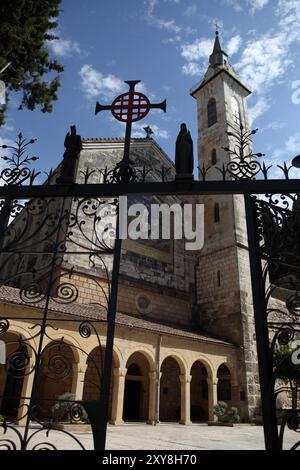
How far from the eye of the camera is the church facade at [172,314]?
45.0 feet

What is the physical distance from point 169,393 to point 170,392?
0.29 feet

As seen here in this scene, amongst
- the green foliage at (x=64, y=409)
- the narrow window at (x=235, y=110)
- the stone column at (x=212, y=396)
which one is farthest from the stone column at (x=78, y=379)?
the narrow window at (x=235, y=110)

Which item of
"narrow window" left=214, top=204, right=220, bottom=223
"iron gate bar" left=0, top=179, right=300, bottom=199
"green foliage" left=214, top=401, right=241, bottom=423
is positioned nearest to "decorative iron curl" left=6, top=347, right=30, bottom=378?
"iron gate bar" left=0, top=179, right=300, bottom=199

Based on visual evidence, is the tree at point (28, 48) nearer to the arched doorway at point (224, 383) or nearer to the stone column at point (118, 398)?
the stone column at point (118, 398)

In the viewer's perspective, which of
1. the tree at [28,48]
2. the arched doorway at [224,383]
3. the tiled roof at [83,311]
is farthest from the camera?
the arched doorway at [224,383]

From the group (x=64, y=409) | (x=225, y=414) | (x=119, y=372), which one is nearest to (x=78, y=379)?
(x=119, y=372)

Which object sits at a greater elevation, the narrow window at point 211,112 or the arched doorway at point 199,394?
the narrow window at point 211,112

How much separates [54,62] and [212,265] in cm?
1550

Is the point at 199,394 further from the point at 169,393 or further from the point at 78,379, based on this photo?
the point at 78,379

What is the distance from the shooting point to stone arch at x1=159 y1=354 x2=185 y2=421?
17.4 metres

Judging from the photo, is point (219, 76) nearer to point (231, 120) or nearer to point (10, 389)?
point (231, 120)

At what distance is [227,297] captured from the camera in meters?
19.9

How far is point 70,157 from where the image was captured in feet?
13.7

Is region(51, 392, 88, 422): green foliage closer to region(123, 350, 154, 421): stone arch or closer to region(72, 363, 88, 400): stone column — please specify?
region(72, 363, 88, 400): stone column
